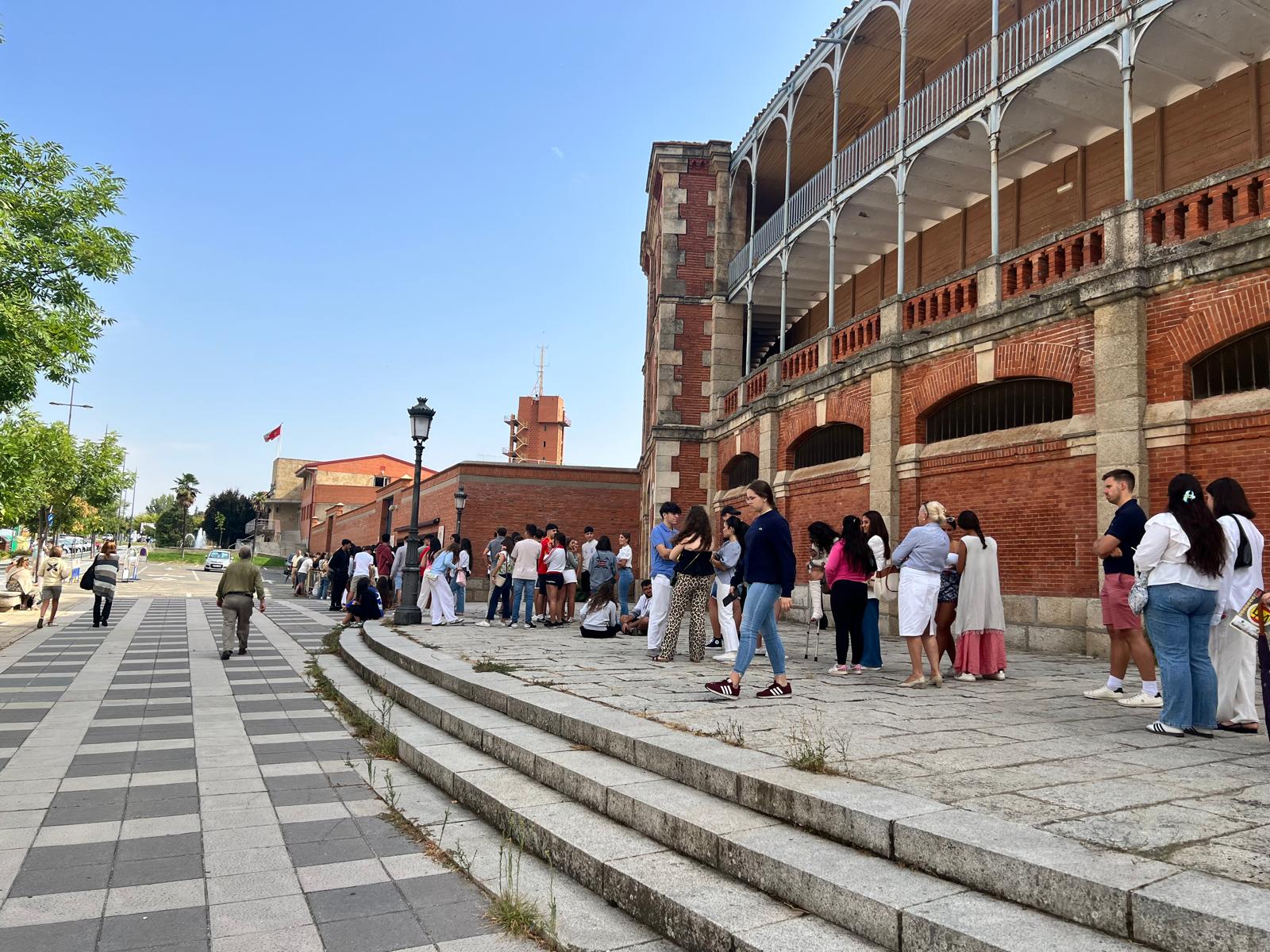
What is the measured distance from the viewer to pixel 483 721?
585 cm

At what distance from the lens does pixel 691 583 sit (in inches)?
345

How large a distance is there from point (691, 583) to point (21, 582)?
17718 millimetres

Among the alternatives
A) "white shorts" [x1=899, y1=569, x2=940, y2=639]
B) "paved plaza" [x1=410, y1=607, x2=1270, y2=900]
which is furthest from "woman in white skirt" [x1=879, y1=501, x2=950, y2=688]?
"paved plaza" [x1=410, y1=607, x2=1270, y2=900]

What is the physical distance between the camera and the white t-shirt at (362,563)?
18.2 m

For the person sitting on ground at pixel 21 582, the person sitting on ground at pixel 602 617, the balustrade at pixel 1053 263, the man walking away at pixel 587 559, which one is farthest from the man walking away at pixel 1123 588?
the person sitting on ground at pixel 21 582

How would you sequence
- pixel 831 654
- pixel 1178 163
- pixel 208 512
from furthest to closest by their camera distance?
1. pixel 208 512
2. pixel 1178 163
3. pixel 831 654

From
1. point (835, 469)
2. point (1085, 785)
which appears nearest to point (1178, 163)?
point (835, 469)

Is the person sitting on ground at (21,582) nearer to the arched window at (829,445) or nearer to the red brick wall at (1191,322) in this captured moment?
the arched window at (829,445)

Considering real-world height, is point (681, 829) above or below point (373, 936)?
above

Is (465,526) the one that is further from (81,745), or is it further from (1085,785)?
(1085,785)

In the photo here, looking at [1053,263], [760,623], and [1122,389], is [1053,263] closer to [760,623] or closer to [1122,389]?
[1122,389]

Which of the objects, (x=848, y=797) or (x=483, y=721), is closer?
(x=848, y=797)

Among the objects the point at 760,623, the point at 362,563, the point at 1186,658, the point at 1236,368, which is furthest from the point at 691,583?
the point at 362,563

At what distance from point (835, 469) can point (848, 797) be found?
11676 mm
